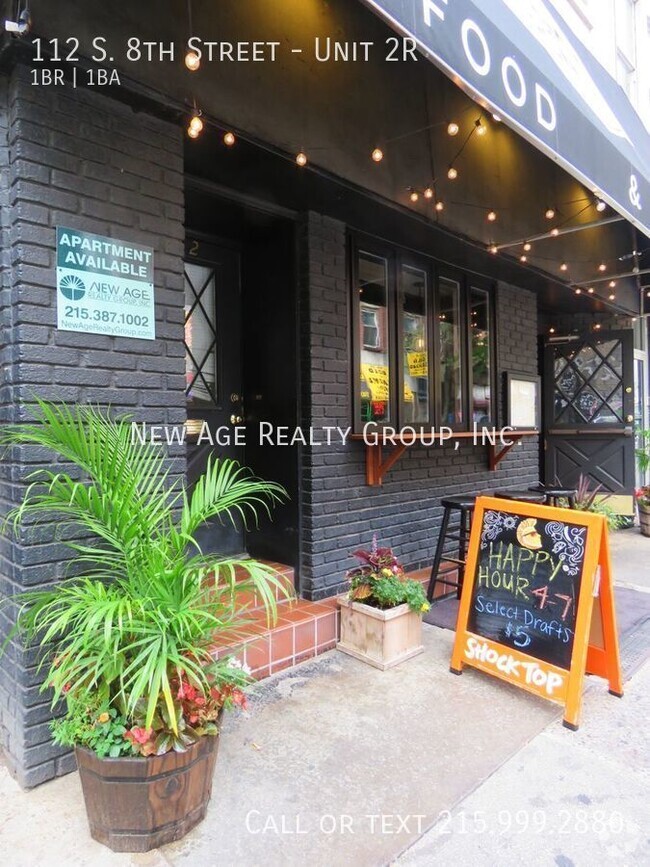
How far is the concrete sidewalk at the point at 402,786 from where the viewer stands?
1.80m

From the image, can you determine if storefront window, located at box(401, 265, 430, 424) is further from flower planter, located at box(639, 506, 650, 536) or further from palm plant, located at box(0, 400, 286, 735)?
flower planter, located at box(639, 506, 650, 536)

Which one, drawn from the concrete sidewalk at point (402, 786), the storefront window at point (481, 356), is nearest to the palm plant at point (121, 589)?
the concrete sidewalk at point (402, 786)

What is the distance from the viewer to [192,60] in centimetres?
232

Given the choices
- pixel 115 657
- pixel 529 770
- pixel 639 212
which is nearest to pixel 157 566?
pixel 115 657

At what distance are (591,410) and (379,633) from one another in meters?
5.29

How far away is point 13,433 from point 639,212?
14.1 ft

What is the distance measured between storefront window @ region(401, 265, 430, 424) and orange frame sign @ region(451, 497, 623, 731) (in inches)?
55.1

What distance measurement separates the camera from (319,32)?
2.96 m

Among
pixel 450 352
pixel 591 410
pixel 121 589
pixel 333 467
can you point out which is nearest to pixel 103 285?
pixel 121 589

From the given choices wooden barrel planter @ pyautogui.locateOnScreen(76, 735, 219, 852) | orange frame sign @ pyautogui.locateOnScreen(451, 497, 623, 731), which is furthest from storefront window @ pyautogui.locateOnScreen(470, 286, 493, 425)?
wooden barrel planter @ pyautogui.locateOnScreen(76, 735, 219, 852)

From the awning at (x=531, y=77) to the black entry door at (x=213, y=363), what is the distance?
2.03 metres

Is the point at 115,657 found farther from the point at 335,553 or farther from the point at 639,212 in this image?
the point at 639,212

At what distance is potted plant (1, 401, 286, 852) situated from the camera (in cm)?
170

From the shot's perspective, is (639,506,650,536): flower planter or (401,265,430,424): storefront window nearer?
(401,265,430,424): storefront window
